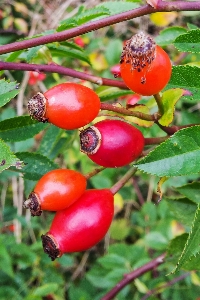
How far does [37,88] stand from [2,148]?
10.6 feet

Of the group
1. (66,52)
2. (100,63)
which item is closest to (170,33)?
(66,52)

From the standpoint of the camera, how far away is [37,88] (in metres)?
4.22

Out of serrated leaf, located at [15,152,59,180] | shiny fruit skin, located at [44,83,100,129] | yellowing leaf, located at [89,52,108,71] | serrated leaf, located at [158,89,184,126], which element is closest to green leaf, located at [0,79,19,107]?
shiny fruit skin, located at [44,83,100,129]

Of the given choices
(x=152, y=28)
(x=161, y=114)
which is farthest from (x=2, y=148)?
(x=152, y=28)

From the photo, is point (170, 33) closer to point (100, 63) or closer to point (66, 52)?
point (66, 52)

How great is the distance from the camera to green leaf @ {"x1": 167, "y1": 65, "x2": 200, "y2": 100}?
119 cm

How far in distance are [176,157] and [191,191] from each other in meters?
0.43

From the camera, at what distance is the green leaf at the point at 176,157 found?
3.51 ft

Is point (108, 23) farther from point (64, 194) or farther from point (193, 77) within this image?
point (64, 194)

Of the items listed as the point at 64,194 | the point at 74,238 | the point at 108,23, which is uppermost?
the point at 108,23

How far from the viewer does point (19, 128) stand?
1.46 metres

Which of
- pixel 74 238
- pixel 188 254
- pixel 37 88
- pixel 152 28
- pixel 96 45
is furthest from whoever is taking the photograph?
pixel 152 28

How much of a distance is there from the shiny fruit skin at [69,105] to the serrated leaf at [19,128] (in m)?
0.38

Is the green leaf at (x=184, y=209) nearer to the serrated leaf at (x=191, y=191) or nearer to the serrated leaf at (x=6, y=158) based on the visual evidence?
the serrated leaf at (x=191, y=191)
